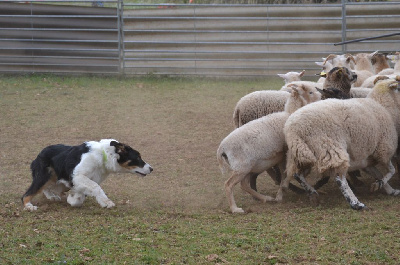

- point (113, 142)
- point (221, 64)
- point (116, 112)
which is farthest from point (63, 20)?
point (113, 142)

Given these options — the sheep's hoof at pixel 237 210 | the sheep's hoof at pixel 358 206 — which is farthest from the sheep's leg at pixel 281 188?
the sheep's hoof at pixel 358 206

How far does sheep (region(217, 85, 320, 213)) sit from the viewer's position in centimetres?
631

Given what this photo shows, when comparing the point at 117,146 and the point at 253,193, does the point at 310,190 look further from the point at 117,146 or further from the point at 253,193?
the point at 117,146

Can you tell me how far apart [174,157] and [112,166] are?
7.34 feet

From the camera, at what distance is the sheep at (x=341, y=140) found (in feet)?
20.1

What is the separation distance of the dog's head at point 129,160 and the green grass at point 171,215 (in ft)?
1.22

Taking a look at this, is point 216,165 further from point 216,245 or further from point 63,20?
point 63,20

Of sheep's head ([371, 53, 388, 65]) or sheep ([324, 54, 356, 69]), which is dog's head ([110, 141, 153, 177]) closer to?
sheep ([324, 54, 356, 69])

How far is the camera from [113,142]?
6.37 m

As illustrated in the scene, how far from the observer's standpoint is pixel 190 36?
1586 centimetres

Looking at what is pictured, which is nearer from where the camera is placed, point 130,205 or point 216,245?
point 216,245

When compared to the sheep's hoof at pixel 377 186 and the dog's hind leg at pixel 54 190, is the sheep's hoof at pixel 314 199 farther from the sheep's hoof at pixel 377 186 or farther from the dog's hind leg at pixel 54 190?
the dog's hind leg at pixel 54 190

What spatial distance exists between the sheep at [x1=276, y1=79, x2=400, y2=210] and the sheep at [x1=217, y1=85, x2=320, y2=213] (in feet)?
0.67

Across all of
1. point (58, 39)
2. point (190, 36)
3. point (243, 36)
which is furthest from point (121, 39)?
point (243, 36)
